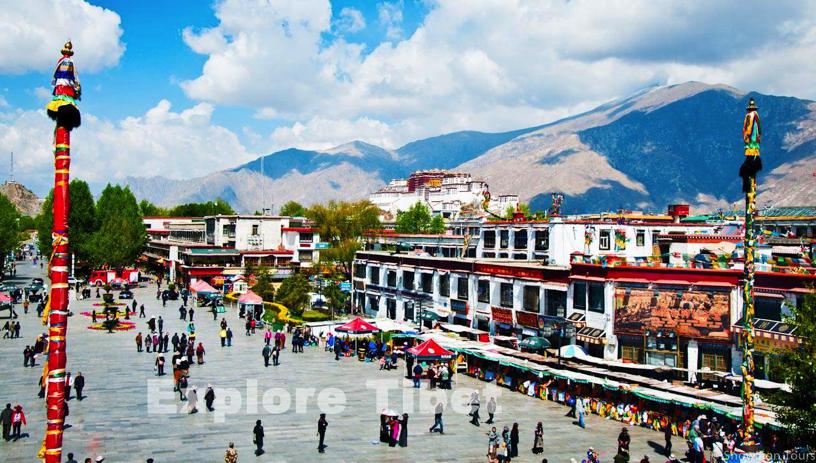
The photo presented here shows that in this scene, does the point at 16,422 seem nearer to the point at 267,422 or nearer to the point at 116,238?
the point at 267,422

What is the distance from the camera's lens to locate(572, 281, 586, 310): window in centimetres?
4131

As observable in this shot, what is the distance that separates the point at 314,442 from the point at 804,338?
1760cm

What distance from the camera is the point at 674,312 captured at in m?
37.0

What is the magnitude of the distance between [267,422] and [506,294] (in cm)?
2433

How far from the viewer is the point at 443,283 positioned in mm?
55969

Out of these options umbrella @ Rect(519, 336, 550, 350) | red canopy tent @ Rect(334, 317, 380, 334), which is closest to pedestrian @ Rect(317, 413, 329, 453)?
umbrella @ Rect(519, 336, 550, 350)

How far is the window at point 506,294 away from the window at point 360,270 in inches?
950

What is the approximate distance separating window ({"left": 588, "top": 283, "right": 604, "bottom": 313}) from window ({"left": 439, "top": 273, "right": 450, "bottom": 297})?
1639cm

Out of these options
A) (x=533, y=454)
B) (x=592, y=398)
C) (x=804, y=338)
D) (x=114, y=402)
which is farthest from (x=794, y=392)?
(x=114, y=402)

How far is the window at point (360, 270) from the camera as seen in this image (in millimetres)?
70312

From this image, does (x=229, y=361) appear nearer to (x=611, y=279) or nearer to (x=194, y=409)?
(x=194, y=409)

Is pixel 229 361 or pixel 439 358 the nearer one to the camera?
pixel 439 358

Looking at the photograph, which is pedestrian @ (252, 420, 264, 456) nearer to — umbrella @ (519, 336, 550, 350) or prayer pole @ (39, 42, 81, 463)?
prayer pole @ (39, 42, 81, 463)

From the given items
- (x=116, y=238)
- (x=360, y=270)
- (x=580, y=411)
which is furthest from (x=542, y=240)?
(x=116, y=238)
